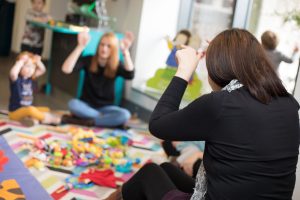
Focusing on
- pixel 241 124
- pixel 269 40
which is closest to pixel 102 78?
pixel 269 40

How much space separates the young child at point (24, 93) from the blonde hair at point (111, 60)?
388 millimetres

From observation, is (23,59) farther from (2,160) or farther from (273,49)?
(273,49)

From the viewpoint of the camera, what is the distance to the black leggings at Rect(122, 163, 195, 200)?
1.36 m

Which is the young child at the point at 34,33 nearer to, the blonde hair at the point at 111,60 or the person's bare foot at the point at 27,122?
the blonde hair at the point at 111,60

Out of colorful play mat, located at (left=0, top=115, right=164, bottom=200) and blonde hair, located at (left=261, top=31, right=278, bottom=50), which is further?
blonde hair, located at (left=261, top=31, right=278, bottom=50)

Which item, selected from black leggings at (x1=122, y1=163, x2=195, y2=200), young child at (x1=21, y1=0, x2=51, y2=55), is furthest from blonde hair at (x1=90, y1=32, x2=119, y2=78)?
black leggings at (x1=122, y1=163, x2=195, y2=200)

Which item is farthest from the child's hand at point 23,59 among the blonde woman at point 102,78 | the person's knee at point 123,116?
the person's knee at point 123,116

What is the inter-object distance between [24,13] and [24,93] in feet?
8.60

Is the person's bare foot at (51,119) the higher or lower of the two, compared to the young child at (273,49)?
lower

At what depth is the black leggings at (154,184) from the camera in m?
1.36

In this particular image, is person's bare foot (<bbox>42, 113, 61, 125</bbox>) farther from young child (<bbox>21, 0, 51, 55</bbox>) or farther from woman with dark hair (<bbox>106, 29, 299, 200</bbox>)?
woman with dark hair (<bbox>106, 29, 299, 200</bbox>)

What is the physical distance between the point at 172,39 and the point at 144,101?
0.56m

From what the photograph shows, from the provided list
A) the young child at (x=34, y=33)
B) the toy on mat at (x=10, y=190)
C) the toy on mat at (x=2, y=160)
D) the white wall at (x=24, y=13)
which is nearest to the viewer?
the toy on mat at (x=10, y=190)

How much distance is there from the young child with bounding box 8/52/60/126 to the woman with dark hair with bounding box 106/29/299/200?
5.68 feet
